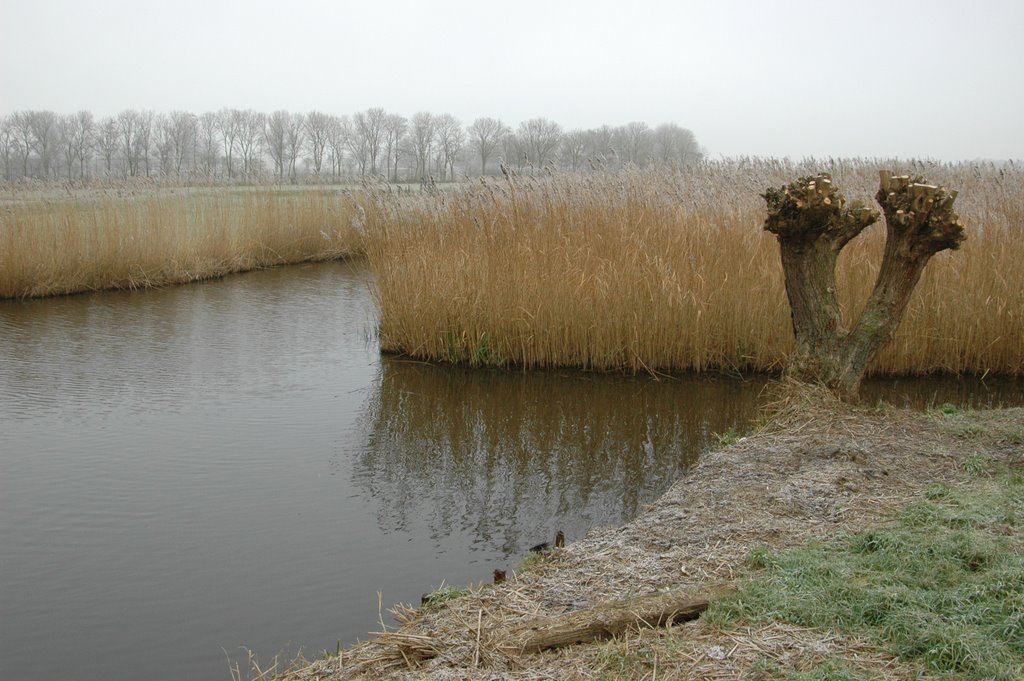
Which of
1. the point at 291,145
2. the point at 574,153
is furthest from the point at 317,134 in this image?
the point at 574,153

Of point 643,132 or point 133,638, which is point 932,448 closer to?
point 133,638

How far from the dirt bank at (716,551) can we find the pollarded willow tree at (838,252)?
314 mm

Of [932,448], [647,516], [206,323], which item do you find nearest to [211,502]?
[647,516]

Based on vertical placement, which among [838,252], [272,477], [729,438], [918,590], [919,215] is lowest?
[272,477]

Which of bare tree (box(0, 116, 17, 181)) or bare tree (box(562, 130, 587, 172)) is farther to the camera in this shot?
bare tree (box(0, 116, 17, 181))

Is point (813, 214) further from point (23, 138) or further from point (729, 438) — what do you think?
point (23, 138)

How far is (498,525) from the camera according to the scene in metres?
4.61

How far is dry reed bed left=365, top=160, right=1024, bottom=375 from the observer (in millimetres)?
7656

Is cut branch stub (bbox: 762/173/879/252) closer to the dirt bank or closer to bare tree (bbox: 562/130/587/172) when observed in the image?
the dirt bank

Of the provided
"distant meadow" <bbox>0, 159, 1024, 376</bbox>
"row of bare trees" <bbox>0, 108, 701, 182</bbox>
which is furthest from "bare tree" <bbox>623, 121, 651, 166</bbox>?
"distant meadow" <bbox>0, 159, 1024, 376</bbox>

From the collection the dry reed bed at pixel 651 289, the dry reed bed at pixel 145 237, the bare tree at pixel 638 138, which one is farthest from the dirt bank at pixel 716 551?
the bare tree at pixel 638 138

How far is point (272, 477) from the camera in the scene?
538 cm

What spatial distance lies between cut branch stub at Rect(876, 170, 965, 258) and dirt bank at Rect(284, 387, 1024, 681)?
1.03 meters

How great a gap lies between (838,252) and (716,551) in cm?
264
